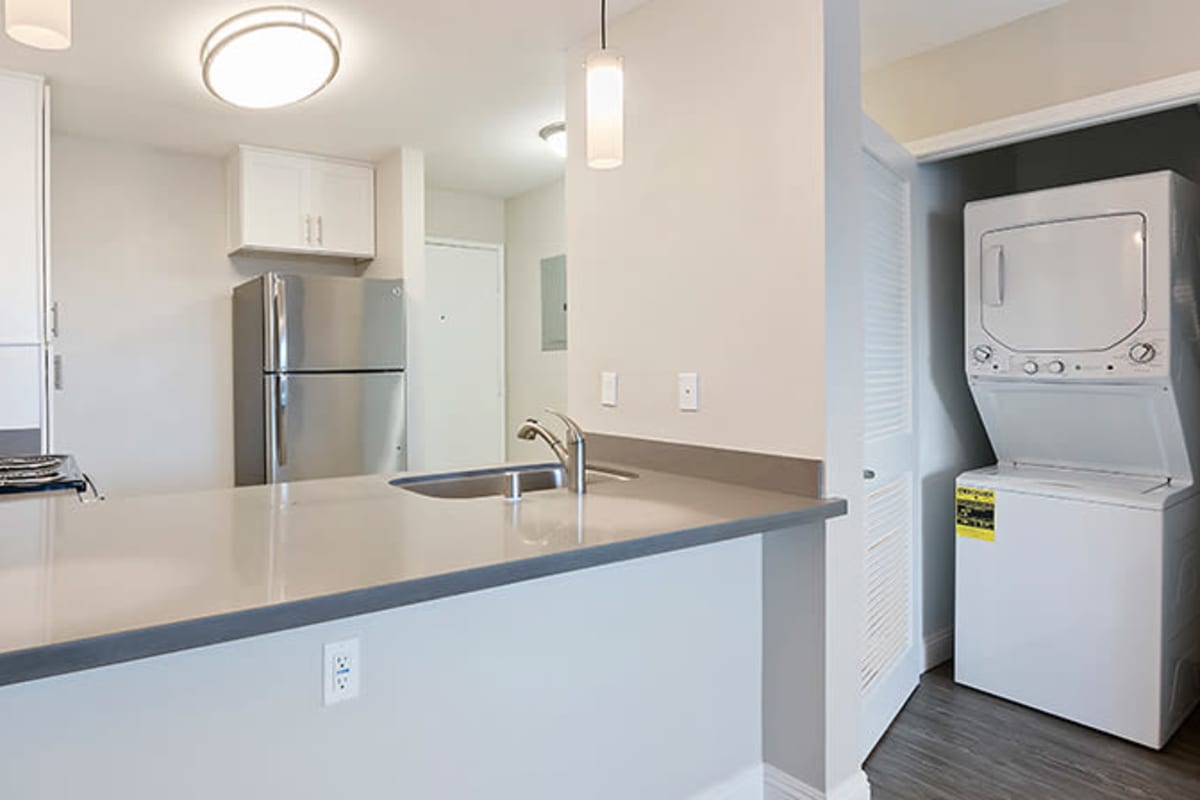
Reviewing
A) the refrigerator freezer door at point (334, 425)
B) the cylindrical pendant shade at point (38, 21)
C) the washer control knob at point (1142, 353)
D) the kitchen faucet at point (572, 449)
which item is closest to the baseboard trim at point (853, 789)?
the kitchen faucet at point (572, 449)

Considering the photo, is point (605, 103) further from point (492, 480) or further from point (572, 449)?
point (492, 480)

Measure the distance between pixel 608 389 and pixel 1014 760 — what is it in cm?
167

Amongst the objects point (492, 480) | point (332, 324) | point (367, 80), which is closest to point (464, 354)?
point (332, 324)

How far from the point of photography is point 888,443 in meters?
2.56

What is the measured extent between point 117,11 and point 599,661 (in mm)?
2355

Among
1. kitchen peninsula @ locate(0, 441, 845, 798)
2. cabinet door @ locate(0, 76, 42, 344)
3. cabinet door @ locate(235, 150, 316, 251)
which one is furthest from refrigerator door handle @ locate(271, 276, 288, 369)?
kitchen peninsula @ locate(0, 441, 845, 798)

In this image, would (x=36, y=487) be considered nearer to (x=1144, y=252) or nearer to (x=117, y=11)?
(x=117, y=11)

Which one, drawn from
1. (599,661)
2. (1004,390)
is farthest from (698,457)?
(1004,390)

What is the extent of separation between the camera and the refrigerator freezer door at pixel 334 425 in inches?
134

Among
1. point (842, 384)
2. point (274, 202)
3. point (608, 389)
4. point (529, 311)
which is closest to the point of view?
point (842, 384)

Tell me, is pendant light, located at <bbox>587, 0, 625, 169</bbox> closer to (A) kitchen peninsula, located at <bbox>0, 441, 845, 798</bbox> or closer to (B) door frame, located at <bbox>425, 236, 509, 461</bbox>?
(A) kitchen peninsula, located at <bbox>0, 441, 845, 798</bbox>

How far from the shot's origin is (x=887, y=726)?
252cm

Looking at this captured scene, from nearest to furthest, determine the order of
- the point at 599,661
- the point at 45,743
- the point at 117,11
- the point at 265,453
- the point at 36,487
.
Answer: the point at 45,743
the point at 599,661
the point at 36,487
the point at 117,11
the point at 265,453

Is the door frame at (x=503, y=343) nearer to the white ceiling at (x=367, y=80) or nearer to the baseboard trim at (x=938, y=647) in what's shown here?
the white ceiling at (x=367, y=80)
